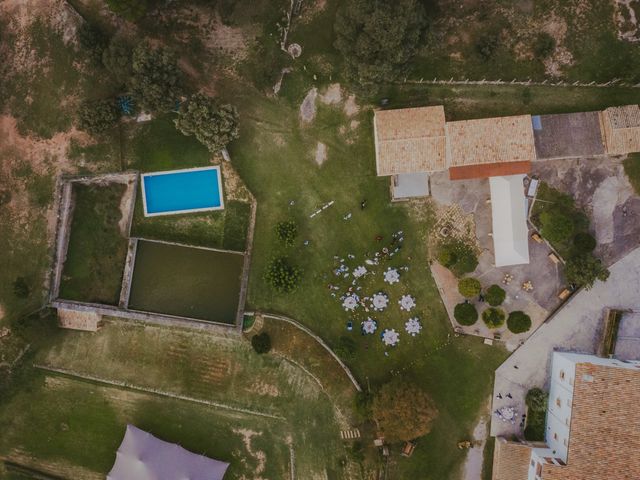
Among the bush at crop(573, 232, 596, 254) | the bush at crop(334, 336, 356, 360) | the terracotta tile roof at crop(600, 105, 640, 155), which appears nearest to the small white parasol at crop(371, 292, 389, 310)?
the bush at crop(334, 336, 356, 360)

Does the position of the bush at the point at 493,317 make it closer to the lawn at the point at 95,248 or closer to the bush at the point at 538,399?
the bush at the point at 538,399

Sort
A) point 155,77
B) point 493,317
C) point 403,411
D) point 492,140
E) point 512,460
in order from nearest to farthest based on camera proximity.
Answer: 1. point 403,411
2. point 155,77
3. point 492,140
4. point 512,460
5. point 493,317

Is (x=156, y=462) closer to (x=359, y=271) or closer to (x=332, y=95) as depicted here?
(x=359, y=271)

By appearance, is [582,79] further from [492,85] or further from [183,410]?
[183,410]

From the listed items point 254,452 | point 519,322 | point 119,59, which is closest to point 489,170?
point 519,322

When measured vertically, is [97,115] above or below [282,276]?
above

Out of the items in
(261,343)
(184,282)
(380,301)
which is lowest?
(261,343)
